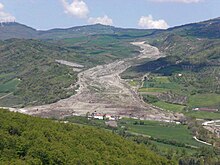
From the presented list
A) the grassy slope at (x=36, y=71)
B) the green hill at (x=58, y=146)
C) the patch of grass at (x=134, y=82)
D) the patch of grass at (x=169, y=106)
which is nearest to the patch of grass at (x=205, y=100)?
the patch of grass at (x=169, y=106)

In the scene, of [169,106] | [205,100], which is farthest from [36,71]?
[205,100]

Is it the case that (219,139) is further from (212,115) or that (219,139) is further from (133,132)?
(212,115)

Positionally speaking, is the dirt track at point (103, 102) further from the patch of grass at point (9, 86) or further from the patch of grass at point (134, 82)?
the patch of grass at point (9, 86)

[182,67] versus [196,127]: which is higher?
[182,67]

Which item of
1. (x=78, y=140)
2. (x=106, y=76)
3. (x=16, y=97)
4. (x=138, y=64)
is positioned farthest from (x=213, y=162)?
(x=138, y=64)

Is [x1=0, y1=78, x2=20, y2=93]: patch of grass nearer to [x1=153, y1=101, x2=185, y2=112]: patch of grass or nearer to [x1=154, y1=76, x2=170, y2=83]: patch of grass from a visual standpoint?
[x1=154, y1=76, x2=170, y2=83]: patch of grass

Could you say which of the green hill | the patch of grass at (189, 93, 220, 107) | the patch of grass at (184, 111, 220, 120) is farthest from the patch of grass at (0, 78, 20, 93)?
the green hill
